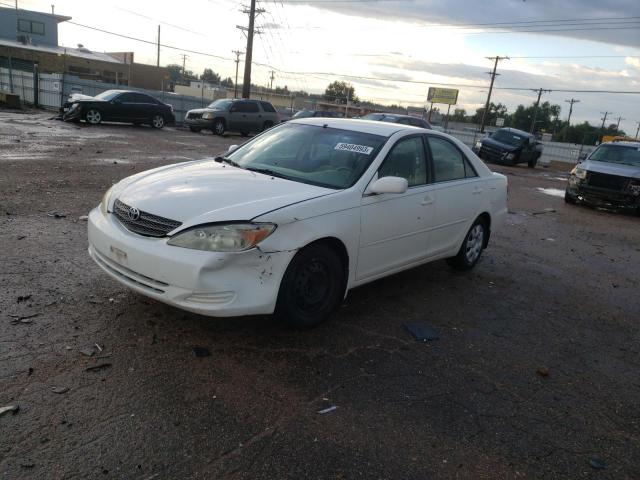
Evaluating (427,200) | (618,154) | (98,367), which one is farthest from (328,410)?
(618,154)

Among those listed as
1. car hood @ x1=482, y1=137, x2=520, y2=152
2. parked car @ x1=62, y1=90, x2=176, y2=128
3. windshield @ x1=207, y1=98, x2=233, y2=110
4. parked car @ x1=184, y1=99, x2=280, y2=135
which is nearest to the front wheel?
parked car @ x1=62, y1=90, x2=176, y2=128

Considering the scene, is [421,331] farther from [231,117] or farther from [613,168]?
[231,117]

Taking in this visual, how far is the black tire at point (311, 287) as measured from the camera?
3762mm

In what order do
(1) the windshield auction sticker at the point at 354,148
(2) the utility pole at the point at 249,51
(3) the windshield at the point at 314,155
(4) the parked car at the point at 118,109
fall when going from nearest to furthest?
(3) the windshield at the point at 314,155 < (1) the windshield auction sticker at the point at 354,148 < (4) the parked car at the point at 118,109 < (2) the utility pole at the point at 249,51

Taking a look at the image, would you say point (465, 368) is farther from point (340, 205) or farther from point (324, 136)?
point (324, 136)

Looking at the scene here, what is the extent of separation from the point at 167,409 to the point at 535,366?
278cm

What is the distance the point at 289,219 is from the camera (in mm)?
3666

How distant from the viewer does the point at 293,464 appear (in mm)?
2672

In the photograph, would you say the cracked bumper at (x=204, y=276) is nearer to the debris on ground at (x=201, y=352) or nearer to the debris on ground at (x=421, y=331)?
the debris on ground at (x=201, y=352)

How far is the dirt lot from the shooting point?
2.71 m

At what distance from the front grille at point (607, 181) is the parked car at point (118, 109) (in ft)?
59.8

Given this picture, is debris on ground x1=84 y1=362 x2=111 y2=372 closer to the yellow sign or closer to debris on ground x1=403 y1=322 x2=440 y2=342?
debris on ground x1=403 y1=322 x2=440 y2=342

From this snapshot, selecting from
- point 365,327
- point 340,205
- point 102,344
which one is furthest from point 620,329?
point 102,344

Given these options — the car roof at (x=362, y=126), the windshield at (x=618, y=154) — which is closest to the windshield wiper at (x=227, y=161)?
the car roof at (x=362, y=126)
